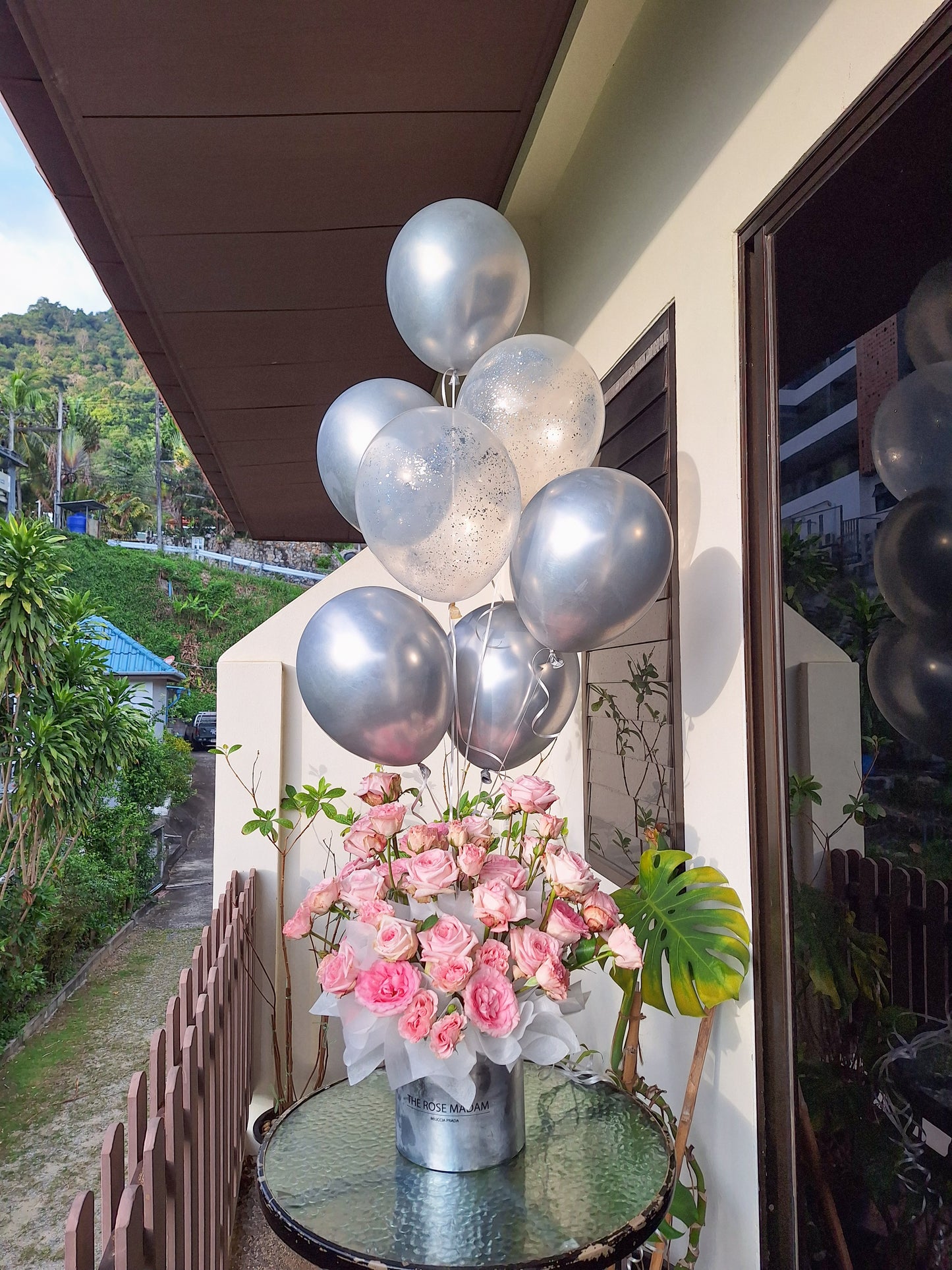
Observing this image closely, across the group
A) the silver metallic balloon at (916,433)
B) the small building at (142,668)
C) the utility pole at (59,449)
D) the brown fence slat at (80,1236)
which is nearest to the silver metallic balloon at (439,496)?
the silver metallic balloon at (916,433)

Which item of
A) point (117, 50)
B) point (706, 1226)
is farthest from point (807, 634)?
point (117, 50)

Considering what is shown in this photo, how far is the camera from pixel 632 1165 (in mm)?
1242

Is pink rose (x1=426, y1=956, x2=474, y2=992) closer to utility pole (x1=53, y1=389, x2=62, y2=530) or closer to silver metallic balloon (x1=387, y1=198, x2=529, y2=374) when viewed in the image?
silver metallic balloon (x1=387, y1=198, x2=529, y2=374)

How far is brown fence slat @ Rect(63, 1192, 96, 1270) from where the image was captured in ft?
2.95

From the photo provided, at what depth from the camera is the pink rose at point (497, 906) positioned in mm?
1166

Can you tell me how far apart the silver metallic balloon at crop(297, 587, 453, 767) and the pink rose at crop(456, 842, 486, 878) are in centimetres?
23

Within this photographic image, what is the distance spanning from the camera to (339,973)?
1201mm

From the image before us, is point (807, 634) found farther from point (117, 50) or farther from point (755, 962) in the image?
point (117, 50)

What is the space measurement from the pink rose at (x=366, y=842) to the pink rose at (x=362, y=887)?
38mm

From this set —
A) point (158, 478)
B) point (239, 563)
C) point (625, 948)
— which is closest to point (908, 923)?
point (625, 948)

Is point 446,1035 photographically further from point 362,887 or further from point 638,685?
point 638,685

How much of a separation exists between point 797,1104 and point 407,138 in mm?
1885

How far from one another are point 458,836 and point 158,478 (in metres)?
37.2

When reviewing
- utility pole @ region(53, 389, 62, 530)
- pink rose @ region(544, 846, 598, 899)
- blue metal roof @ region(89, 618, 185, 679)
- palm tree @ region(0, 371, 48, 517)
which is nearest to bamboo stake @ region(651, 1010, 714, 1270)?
pink rose @ region(544, 846, 598, 899)
